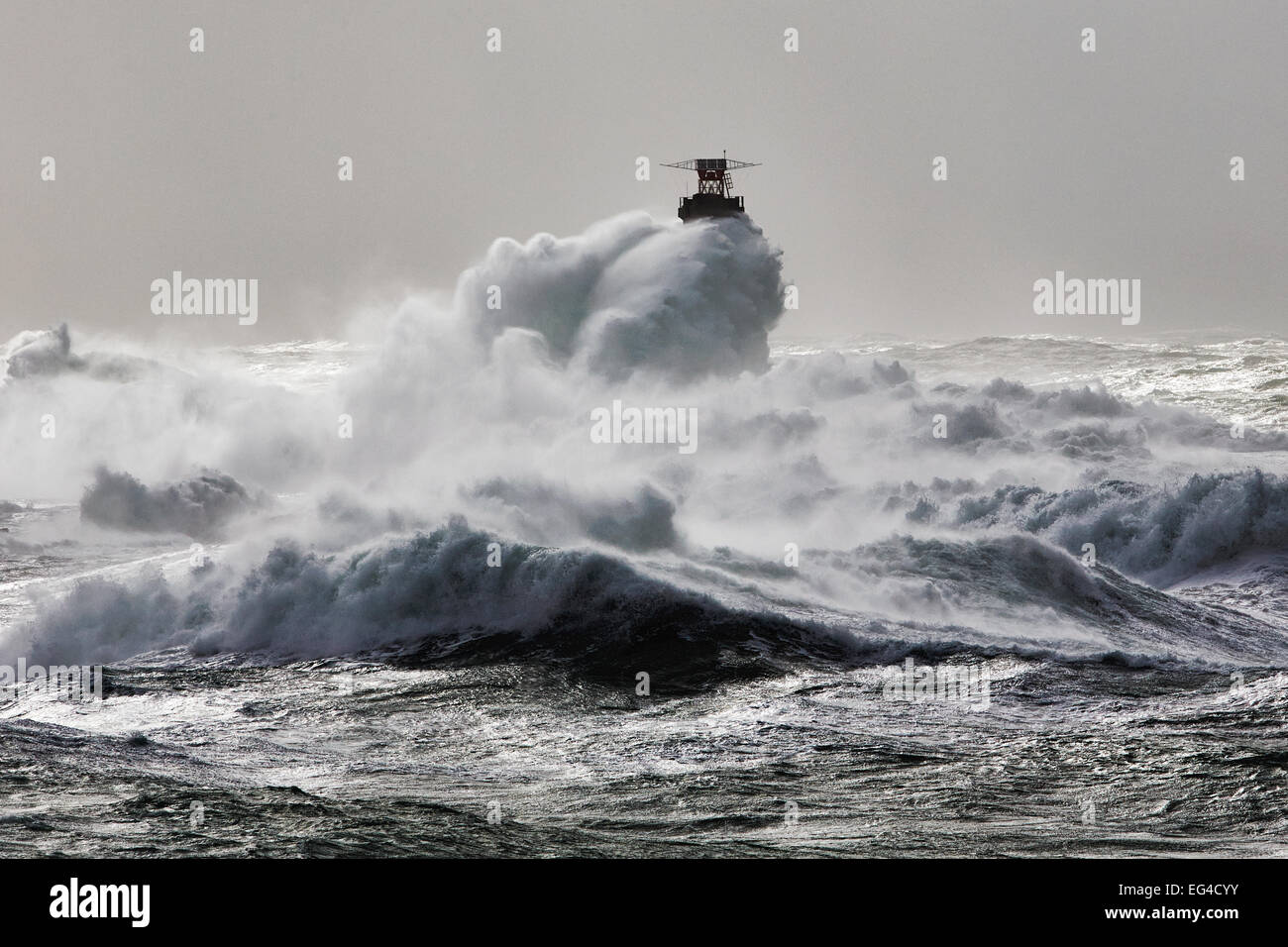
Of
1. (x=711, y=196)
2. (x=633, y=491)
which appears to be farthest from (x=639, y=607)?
(x=711, y=196)

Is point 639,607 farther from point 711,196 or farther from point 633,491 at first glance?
point 711,196

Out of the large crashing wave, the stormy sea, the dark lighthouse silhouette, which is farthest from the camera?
the dark lighthouse silhouette

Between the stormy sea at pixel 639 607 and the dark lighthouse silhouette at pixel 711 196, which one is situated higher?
the dark lighthouse silhouette at pixel 711 196

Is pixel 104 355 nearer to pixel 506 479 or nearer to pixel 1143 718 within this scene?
pixel 506 479

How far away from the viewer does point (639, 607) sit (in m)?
19.3

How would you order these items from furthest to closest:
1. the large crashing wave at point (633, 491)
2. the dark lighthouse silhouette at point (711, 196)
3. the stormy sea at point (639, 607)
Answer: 1. the dark lighthouse silhouette at point (711, 196)
2. the large crashing wave at point (633, 491)
3. the stormy sea at point (639, 607)

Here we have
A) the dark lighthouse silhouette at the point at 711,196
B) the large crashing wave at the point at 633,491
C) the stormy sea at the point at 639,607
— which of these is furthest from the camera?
the dark lighthouse silhouette at the point at 711,196

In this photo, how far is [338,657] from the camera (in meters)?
18.3

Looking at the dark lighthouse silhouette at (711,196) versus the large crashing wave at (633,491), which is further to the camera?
the dark lighthouse silhouette at (711,196)

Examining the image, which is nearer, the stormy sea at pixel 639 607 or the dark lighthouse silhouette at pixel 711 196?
the stormy sea at pixel 639 607

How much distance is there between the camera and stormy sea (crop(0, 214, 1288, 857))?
38.2 feet

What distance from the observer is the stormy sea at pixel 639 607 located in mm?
11656

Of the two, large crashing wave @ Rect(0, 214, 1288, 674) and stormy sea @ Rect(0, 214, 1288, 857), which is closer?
stormy sea @ Rect(0, 214, 1288, 857)
